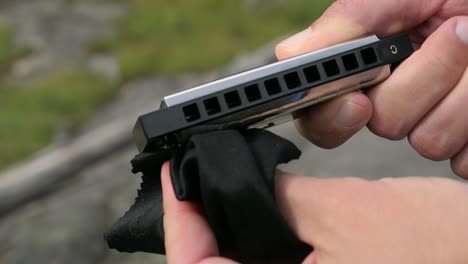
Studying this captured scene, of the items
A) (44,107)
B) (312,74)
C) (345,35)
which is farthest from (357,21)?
(44,107)

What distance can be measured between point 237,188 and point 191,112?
13 cm

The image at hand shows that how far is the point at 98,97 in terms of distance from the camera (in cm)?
332

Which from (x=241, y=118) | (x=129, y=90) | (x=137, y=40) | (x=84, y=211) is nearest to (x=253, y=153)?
(x=241, y=118)

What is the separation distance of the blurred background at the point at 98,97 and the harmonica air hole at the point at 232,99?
153 centimetres

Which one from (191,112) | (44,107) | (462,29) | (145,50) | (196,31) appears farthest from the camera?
(196,31)

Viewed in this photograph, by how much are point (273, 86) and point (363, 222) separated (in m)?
0.23

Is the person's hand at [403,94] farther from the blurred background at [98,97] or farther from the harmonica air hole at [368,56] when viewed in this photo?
the blurred background at [98,97]

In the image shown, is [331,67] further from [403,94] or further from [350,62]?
[403,94]

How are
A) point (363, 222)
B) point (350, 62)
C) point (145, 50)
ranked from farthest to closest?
point (145, 50), point (350, 62), point (363, 222)

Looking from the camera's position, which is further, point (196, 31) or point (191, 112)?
point (196, 31)

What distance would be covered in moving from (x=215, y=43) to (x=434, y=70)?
255 centimetres

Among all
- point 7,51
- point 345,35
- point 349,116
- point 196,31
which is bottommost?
point 349,116

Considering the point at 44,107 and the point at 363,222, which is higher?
the point at 44,107

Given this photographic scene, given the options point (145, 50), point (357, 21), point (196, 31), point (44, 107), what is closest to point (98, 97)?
point (44, 107)
